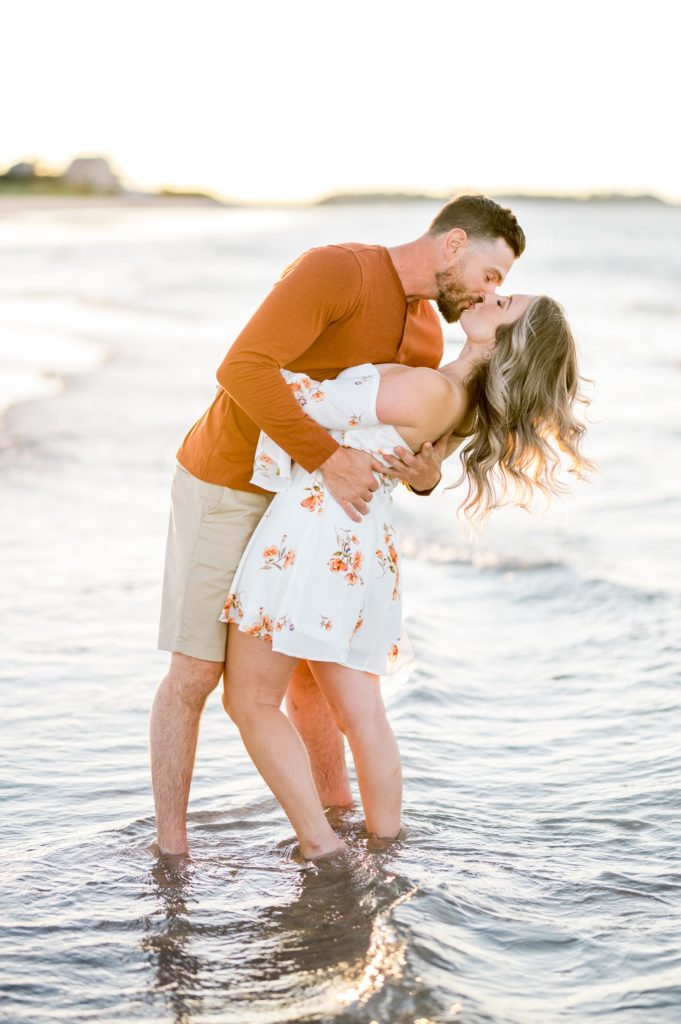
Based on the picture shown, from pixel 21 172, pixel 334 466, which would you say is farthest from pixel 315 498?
pixel 21 172

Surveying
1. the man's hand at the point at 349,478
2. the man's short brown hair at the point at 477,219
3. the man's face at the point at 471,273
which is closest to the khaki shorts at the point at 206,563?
the man's hand at the point at 349,478

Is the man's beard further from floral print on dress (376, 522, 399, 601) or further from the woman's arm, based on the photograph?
floral print on dress (376, 522, 399, 601)

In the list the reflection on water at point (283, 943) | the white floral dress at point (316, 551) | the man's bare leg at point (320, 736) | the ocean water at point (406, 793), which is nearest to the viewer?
the reflection on water at point (283, 943)

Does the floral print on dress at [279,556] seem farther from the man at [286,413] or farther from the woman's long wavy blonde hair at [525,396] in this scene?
the woman's long wavy blonde hair at [525,396]

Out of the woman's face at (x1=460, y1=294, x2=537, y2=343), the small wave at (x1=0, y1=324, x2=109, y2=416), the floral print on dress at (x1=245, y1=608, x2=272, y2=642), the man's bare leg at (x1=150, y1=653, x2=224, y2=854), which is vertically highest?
the woman's face at (x1=460, y1=294, x2=537, y2=343)

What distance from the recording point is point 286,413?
11.0 ft

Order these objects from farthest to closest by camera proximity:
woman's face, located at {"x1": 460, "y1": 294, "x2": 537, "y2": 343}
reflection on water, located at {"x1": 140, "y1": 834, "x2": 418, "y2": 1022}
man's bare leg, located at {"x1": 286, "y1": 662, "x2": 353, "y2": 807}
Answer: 1. man's bare leg, located at {"x1": 286, "y1": 662, "x2": 353, "y2": 807}
2. woman's face, located at {"x1": 460, "y1": 294, "x2": 537, "y2": 343}
3. reflection on water, located at {"x1": 140, "y1": 834, "x2": 418, "y2": 1022}

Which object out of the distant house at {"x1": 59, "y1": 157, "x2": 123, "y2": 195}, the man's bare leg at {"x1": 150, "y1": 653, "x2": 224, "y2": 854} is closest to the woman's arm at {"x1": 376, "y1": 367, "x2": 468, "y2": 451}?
the man's bare leg at {"x1": 150, "y1": 653, "x2": 224, "y2": 854}

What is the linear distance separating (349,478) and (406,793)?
133 centimetres

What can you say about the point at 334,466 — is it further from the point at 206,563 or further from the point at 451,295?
the point at 451,295

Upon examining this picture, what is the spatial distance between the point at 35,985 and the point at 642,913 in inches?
61.0

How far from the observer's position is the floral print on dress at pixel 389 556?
3.59 meters

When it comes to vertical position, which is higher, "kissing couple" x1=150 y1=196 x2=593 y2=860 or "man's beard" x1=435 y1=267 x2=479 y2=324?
"man's beard" x1=435 y1=267 x2=479 y2=324

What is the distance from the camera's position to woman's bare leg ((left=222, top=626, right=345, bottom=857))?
11.8 ft
